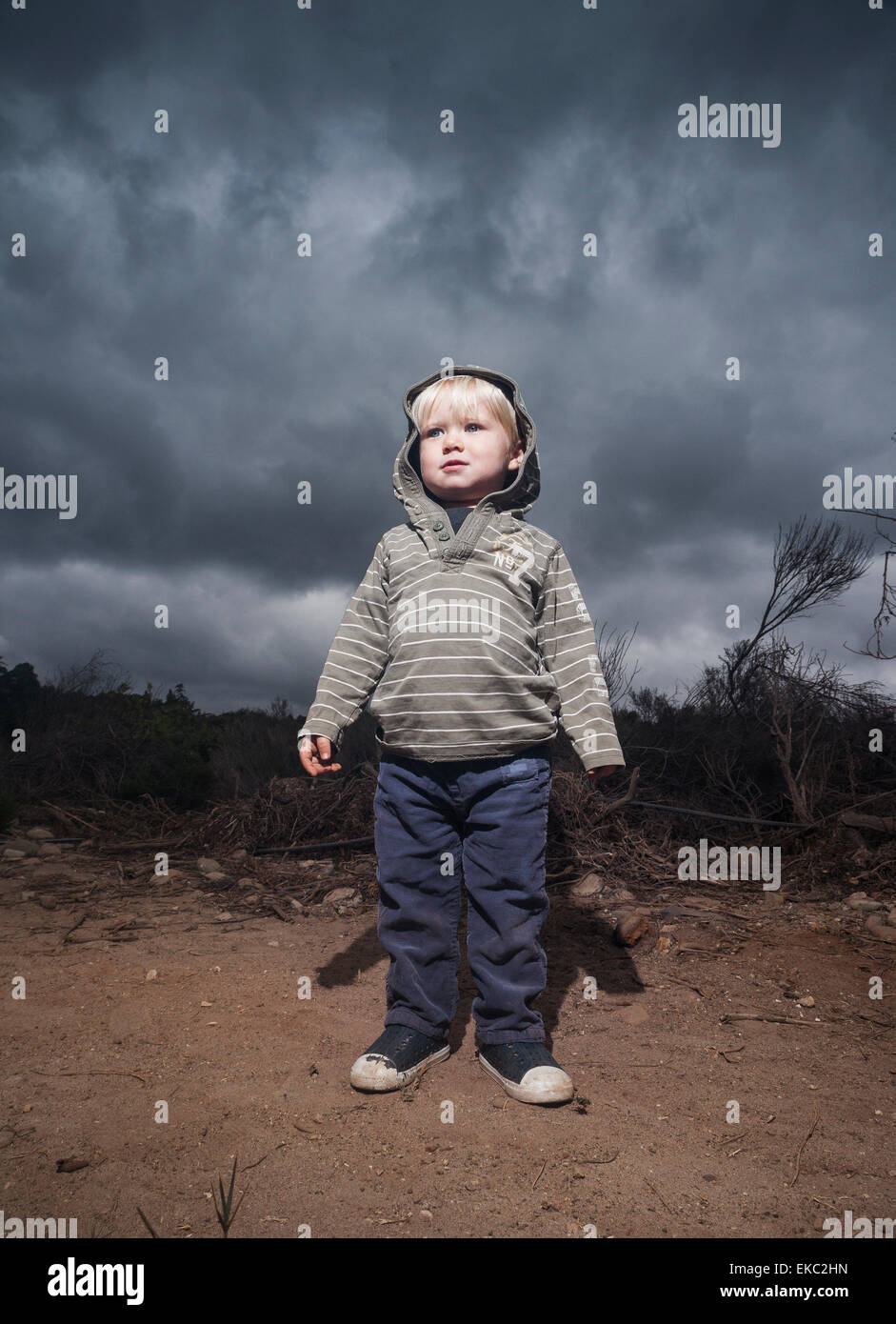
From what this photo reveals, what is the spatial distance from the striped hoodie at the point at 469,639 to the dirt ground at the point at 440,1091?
0.96 m

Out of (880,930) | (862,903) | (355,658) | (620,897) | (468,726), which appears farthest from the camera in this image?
(620,897)

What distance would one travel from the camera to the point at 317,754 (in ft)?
8.32

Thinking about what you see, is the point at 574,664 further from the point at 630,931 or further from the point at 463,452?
the point at 630,931

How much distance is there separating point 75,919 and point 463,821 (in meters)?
2.46

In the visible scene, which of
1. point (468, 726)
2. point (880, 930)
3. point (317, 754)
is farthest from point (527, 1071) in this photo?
point (880, 930)

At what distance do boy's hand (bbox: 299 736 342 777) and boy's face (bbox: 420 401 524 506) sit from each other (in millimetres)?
938

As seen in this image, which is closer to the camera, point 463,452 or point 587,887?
point 463,452

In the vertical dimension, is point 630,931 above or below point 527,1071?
above

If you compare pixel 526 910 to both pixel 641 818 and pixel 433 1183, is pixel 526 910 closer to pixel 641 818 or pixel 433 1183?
pixel 433 1183

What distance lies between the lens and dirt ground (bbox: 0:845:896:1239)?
162 centimetres

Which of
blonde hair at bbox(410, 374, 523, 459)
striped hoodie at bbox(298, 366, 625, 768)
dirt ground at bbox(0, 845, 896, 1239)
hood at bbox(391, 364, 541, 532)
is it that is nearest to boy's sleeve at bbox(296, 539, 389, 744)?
striped hoodie at bbox(298, 366, 625, 768)

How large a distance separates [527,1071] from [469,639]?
124cm

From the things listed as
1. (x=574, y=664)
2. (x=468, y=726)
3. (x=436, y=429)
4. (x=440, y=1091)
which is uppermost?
(x=436, y=429)

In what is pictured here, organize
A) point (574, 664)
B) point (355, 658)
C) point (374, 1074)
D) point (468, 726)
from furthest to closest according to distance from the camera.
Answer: point (355, 658) → point (574, 664) → point (468, 726) → point (374, 1074)
